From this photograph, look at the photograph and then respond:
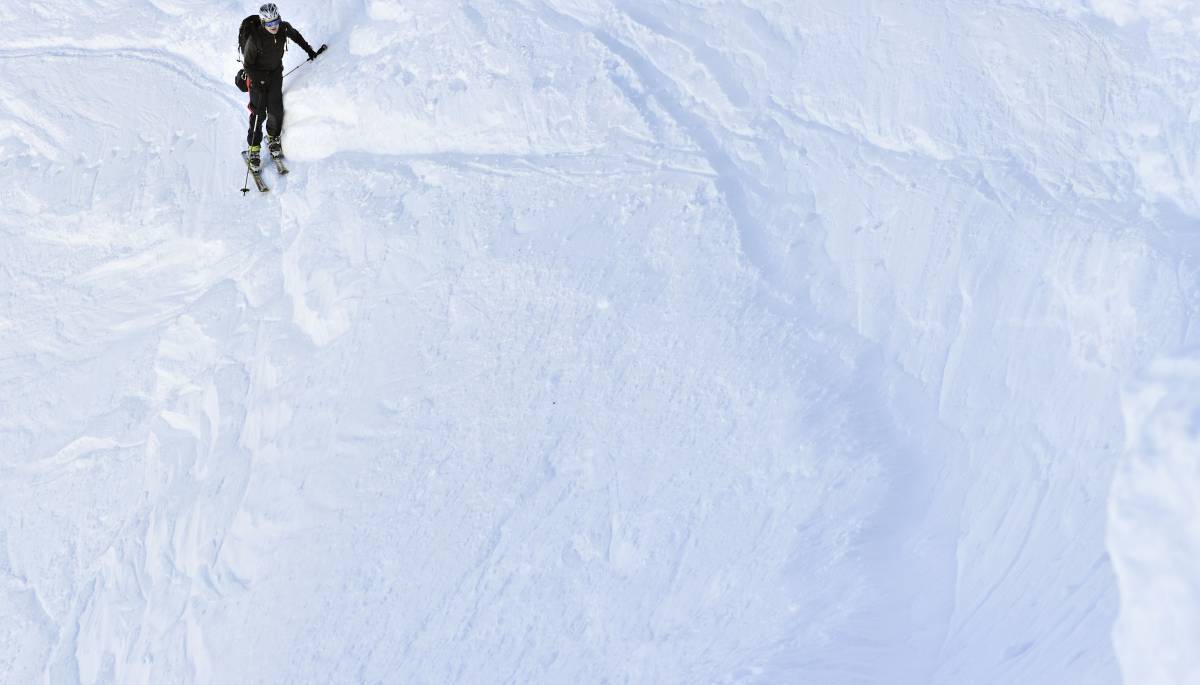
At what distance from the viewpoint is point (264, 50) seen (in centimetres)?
601

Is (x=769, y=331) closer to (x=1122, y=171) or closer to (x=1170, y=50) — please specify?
(x=1122, y=171)

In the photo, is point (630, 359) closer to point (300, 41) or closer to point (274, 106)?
point (274, 106)

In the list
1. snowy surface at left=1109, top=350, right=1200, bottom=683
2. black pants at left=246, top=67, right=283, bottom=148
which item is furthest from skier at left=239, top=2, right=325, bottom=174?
snowy surface at left=1109, top=350, right=1200, bottom=683

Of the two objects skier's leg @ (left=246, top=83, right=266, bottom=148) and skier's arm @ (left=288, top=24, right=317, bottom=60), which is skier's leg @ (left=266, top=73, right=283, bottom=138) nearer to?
skier's leg @ (left=246, top=83, right=266, bottom=148)

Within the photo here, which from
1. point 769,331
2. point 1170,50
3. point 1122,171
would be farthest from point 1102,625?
point 1170,50

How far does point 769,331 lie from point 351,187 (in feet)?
11.2

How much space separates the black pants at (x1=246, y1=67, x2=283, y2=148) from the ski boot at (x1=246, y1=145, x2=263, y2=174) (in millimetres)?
37

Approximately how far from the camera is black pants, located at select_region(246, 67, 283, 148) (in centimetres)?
622

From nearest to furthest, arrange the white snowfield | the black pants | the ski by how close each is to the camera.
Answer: the white snowfield < the black pants < the ski

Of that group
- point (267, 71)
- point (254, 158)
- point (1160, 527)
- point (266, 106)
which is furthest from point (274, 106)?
point (1160, 527)

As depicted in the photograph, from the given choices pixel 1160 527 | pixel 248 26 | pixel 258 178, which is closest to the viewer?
pixel 1160 527

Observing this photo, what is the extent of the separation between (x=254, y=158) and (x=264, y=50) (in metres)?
0.84

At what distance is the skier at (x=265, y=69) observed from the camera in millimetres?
5953

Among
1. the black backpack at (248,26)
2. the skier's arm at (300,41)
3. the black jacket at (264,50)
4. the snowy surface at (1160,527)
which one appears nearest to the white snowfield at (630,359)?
the snowy surface at (1160,527)
